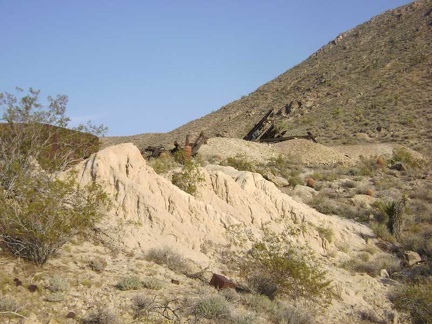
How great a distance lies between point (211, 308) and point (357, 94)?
39.4 m

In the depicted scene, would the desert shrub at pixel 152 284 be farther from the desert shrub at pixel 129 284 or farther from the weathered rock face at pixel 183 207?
the weathered rock face at pixel 183 207

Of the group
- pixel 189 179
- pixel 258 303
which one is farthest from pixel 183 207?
pixel 258 303

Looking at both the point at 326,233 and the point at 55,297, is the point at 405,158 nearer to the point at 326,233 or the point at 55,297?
the point at 326,233

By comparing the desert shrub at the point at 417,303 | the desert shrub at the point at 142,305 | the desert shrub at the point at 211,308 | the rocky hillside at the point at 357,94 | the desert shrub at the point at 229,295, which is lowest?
the desert shrub at the point at 417,303

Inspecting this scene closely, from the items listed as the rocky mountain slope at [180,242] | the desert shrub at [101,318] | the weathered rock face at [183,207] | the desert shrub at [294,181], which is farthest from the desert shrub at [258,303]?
the desert shrub at [294,181]

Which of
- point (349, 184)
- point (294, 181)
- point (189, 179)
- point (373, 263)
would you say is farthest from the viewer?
point (349, 184)

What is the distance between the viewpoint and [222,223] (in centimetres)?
1115

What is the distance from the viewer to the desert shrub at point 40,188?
795 cm

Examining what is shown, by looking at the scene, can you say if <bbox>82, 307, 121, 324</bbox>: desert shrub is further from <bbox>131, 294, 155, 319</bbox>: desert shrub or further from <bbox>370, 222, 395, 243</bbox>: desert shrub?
<bbox>370, 222, 395, 243</bbox>: desert shrub

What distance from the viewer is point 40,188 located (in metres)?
9.16

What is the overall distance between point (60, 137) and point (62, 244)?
15.9ft

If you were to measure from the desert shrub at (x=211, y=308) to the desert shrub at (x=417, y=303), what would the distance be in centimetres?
443

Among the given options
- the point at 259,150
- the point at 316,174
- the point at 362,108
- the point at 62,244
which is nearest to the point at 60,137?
the point at 62,244

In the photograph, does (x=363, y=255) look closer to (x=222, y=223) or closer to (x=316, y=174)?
(x=222, y=223)
